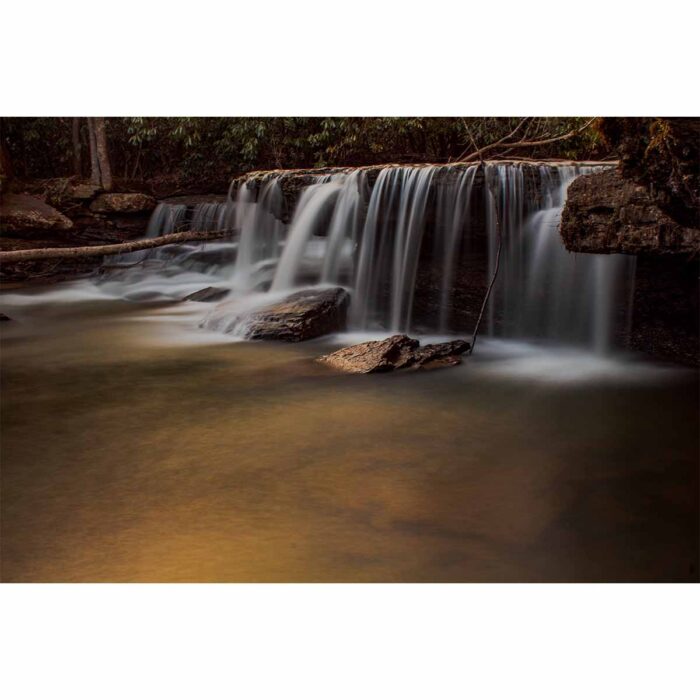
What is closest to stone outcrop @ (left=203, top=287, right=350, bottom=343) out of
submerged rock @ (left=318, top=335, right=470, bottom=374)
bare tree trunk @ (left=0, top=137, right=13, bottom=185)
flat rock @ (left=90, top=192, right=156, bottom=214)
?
submerged rock @ (left=318, top=335, right=470, bottom=374)

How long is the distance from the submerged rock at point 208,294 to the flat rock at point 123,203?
182 centimetres

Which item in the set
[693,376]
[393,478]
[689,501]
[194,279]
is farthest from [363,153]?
[689,501]

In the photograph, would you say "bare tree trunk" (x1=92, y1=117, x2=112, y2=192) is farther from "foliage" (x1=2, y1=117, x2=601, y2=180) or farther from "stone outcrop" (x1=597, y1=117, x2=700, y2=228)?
"stone outcrop" (x1=597, y1=117, x2=700, y2=228)

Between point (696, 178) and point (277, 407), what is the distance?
2004 mm

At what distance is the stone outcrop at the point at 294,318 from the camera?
477 centimetres

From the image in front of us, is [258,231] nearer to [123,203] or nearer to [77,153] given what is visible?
[77,153]

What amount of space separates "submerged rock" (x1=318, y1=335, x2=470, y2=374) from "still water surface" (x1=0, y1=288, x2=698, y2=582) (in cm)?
12

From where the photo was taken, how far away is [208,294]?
6148 mm

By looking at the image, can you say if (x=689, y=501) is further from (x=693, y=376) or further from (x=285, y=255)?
(x=285, y=255)

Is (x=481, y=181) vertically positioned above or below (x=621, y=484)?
above

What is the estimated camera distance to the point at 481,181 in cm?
452

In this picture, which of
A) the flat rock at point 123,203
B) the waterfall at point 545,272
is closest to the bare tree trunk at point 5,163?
the flat rock at point 123,203

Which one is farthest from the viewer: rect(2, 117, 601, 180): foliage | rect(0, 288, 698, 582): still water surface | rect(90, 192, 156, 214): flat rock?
rect(90, 192, 156, 214): flat rock

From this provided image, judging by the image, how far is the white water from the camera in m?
4.29
